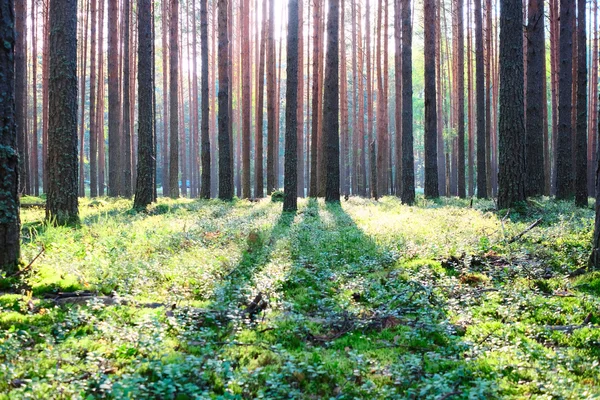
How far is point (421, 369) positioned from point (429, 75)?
17109mm

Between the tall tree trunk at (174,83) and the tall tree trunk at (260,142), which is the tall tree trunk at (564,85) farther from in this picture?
the tall tree trunk at (174,83)

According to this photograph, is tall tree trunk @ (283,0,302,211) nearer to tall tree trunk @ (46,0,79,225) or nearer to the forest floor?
the forest floor

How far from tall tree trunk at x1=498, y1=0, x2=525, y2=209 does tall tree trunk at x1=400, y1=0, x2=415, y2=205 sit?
6.37 metres

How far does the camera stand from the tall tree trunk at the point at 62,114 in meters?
9.71

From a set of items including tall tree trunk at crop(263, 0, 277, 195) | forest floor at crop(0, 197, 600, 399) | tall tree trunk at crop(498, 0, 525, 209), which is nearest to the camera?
forest floor at crop(0, 197, 600, 399)

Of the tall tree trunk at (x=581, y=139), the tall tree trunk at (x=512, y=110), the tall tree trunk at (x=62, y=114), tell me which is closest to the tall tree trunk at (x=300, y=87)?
the tall tree trunk at (x=581, y=139)

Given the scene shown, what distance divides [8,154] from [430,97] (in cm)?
1618

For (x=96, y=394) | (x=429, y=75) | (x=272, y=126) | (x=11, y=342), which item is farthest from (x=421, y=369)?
(x=272, y=126)

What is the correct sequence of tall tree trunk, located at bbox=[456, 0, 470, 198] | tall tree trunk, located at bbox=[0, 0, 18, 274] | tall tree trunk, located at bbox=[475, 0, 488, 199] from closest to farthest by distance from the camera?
tall tree trunk, located at bbox=[0, 0, 18, 274], tall tree trunk, located at bbox=[475, 0, 488, 199], tall tree trunk, located at bbox=[456, 0, 470, 198]

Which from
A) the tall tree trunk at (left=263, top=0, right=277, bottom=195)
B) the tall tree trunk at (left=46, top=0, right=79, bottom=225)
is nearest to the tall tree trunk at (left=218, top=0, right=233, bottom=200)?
the tall tree trunk at (left=263, top=0, right=277, bottom=195)

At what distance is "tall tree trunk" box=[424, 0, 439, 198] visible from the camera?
1866cm

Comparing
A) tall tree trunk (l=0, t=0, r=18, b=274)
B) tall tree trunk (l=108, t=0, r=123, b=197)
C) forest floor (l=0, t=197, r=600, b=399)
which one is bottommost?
forest floor (l=0, t=197, r=600, b=399)

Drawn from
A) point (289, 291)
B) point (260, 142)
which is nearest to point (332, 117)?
point (260, 142)

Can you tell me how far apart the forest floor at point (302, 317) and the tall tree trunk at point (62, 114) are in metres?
1.63
